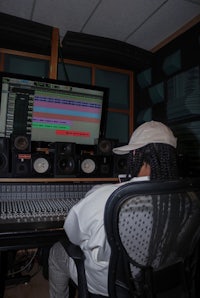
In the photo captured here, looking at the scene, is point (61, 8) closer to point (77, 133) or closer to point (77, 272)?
point (77, 133)

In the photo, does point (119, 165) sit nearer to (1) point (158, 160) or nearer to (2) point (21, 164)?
(2) point (21, 164)

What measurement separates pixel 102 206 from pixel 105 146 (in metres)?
1.09

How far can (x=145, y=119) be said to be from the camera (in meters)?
2.62

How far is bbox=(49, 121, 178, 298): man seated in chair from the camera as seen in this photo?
2.88ft

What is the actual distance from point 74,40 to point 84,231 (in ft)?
5.99

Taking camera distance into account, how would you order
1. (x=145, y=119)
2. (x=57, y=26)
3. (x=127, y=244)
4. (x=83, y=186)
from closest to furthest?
(x=127, y=244) → (x=83, y=186) → (x=57, y=26) → (x=145, y=119)

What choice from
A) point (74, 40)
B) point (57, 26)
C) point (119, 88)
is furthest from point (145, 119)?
point (57, 26)

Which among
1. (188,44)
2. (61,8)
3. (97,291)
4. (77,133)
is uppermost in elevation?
(61,8)

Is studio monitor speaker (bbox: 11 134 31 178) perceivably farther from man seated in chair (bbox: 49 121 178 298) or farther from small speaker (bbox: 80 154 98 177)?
man seated in chair (bbox: 49 121 178 298)

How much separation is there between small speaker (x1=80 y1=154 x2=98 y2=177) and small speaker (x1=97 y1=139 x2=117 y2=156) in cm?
8

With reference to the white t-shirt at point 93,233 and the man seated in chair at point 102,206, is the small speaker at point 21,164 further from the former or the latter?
the white t-shirt at point 93,233

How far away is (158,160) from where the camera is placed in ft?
3.32

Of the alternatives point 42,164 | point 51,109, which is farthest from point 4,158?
point 51,109

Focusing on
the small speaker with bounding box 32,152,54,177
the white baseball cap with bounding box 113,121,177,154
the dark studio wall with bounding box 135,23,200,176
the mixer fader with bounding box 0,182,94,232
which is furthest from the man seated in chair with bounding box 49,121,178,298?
the dark studio wall with bounding box 135,23,200,176
